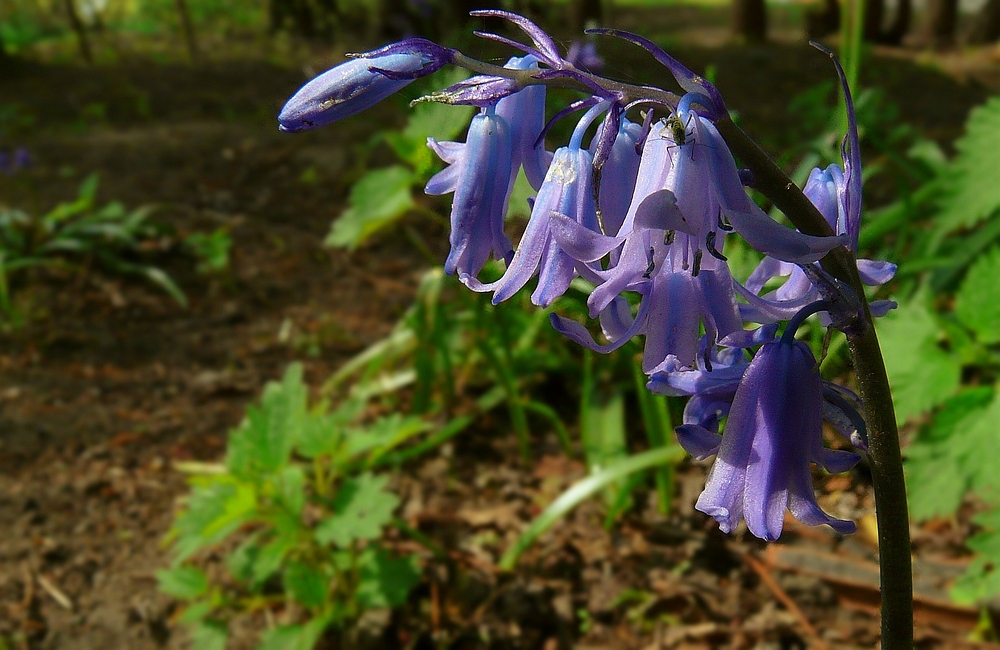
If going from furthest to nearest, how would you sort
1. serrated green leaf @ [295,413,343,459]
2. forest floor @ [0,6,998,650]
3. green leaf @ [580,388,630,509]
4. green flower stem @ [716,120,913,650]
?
green leaf @ [580,388,630,509], forest floor @ [0,6,998,650], serrated green leaf @ [295,413,343,459], green flower stem @ [716,120,913,650]

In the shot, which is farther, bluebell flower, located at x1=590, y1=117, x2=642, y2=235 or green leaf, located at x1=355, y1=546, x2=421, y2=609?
green leaf, located at x1=355, y1=546, x2=421, y2=609

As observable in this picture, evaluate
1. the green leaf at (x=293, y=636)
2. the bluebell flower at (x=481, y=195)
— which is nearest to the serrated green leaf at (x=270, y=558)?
the green leaf at (x=293, y=636)

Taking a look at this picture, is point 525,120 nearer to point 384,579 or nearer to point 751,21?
point 384,579

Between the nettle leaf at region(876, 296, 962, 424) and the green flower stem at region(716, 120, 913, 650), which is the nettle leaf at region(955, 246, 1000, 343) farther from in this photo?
the green flower stem at region(716, 120, 913, 650)

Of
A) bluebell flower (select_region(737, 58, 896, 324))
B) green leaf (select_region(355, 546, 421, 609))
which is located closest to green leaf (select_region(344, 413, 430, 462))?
green leaf (select_region(355, 546, 421, 609))

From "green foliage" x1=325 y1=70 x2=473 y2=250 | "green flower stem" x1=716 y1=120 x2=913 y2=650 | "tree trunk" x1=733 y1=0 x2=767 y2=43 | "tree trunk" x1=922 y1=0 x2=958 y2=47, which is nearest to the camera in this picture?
"green flower stem" x1=716 y1=120 x2=913 y2=650

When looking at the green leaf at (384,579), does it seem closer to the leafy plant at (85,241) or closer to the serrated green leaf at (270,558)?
the serrated green leaf at (270,558)

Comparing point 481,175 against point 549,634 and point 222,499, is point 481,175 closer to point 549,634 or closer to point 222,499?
point 222,499
